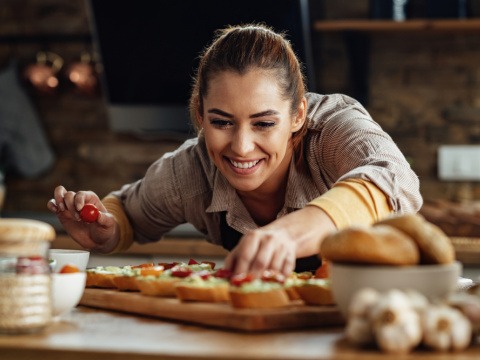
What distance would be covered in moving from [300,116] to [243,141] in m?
0.27

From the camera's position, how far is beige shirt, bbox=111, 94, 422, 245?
5.68ft

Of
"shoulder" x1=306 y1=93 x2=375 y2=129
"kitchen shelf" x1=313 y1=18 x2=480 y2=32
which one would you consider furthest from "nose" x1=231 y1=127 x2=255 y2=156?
"kitchen shelf" x1=313 y1=18 x2=480 y2=32

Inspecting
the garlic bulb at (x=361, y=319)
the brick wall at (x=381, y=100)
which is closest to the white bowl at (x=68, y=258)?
the garlic bulb at (x=361, y=319)

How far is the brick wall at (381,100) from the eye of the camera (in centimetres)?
384

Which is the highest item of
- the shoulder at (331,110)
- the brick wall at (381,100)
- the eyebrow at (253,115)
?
the eyebrow at (253,115)

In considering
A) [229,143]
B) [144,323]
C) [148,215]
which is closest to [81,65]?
[148,215]

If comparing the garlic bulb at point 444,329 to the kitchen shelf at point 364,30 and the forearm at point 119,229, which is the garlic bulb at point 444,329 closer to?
the forearm at point 119,229

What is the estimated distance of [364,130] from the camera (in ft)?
6.06

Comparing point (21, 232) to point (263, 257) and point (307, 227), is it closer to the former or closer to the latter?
point (263, 257)

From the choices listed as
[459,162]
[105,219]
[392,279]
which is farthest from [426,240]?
[459,162]

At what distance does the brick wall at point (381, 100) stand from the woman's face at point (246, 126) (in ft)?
6.54

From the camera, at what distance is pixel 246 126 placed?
184cm

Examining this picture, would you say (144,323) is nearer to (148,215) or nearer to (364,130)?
(364,130)

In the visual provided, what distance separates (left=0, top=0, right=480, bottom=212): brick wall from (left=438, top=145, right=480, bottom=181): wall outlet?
0.04 m
